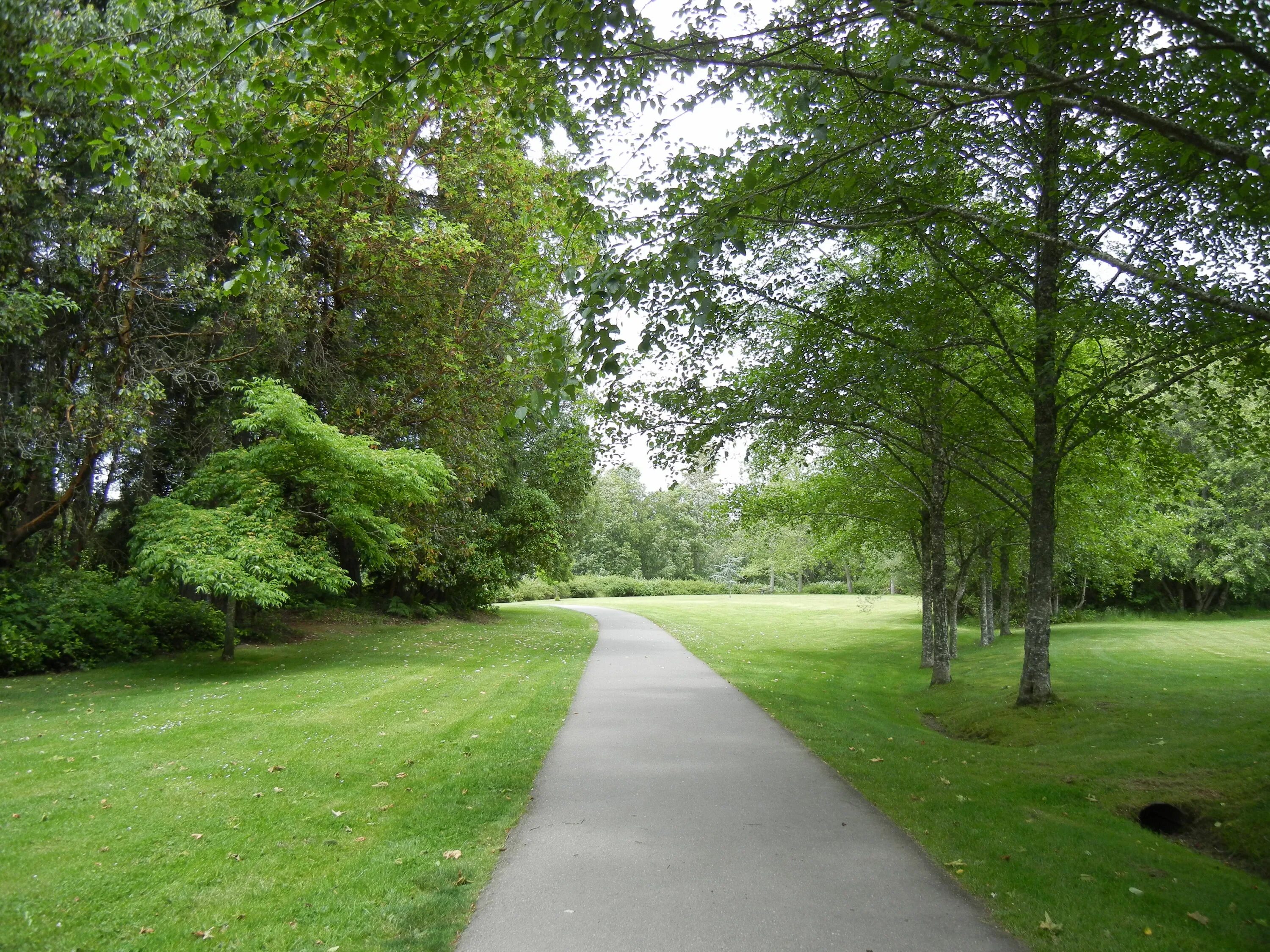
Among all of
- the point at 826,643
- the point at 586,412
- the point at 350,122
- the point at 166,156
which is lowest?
the point at 826,643

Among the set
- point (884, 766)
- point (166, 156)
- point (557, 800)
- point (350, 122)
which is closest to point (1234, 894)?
point (884, 766)

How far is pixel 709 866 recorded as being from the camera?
488 cm

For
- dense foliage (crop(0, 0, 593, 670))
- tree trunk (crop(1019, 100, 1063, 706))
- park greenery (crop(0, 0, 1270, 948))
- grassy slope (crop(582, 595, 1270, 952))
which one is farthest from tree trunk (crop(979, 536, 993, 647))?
dense foliage (crop(0, 0, 593, 670))

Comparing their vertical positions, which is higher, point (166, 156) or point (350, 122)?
point (166, 156)

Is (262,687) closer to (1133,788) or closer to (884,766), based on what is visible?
(884,766)

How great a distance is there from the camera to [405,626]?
72.9 ft

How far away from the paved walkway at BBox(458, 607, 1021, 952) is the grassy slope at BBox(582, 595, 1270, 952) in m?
0.41

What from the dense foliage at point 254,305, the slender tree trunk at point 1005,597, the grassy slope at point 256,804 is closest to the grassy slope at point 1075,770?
the grassy slope at point 256,804

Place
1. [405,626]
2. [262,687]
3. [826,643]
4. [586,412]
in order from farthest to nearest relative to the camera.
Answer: [826,643] < [405,626] < [262,687] < [586,412]

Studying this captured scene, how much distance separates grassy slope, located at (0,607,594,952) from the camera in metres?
4.06

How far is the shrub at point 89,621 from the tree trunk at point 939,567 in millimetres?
14575

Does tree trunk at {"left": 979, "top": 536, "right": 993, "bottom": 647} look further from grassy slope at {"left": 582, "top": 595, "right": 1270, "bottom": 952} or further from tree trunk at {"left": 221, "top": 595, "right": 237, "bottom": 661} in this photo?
tree trunk at {"left": 221, "top": 595, "right": 237, "bottom": 661}

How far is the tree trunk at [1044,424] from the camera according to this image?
949cm

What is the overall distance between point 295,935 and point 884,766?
5.83 meters
